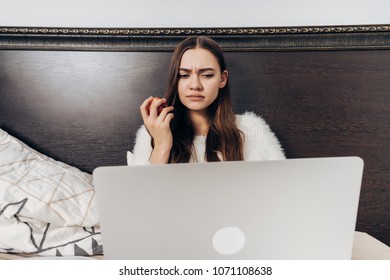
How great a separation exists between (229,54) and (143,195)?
1102 mm

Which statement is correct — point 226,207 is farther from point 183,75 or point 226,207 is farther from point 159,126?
point 183,75

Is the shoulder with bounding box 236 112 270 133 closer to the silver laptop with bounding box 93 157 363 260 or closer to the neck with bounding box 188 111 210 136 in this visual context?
the neck with bounding box 188 111 210 136

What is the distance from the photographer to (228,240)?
0.57 m

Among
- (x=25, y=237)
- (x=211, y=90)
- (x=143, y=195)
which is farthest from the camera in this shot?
(x=211, y=90)

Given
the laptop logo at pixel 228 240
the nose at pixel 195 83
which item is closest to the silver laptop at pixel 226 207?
the laptop logo at pixel 228 240

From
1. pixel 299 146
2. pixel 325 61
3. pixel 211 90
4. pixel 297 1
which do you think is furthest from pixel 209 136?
pixel 297 1

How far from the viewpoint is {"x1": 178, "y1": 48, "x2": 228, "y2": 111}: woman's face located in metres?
1.36

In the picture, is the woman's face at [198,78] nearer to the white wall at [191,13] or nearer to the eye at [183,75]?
the eye at [183,75]

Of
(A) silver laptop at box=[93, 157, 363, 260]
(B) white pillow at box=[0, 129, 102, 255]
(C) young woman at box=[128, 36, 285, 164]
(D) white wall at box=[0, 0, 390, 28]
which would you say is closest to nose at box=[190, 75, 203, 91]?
(C) young woman at box=[128, 36, 285, 164]

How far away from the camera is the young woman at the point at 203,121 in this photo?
1.36m

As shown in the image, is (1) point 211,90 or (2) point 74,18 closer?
(1) point 211,90

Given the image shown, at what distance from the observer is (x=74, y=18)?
1.54 m

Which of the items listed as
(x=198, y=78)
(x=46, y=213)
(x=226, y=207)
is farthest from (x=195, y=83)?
(x=226, y=207)
